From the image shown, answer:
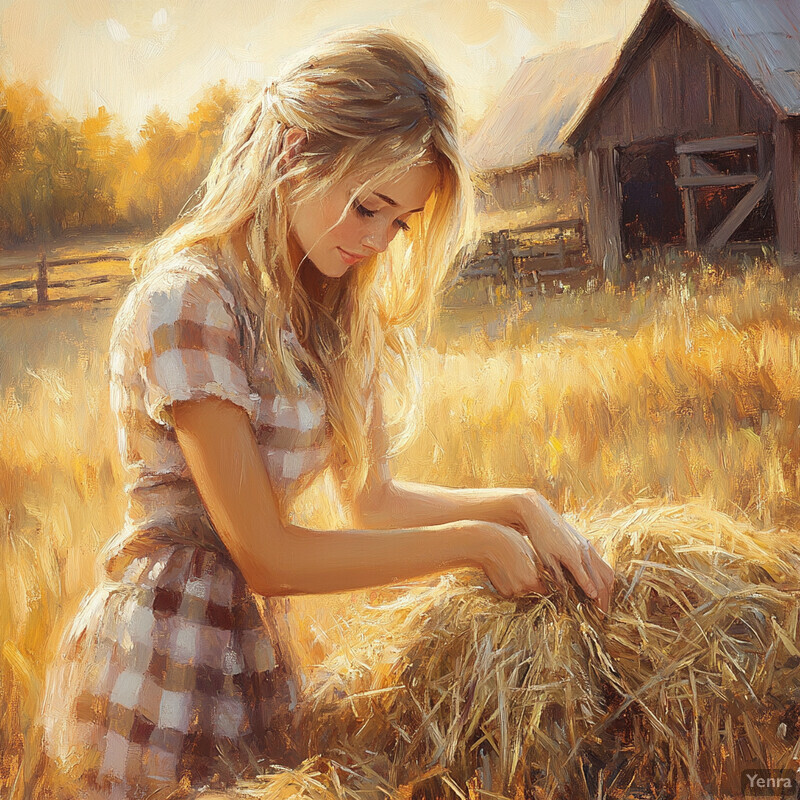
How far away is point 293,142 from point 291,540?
2.34ft

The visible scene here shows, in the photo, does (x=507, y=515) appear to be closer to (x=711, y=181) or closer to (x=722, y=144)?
(x=722, y=144)

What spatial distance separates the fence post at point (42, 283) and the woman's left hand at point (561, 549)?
52.2 inches

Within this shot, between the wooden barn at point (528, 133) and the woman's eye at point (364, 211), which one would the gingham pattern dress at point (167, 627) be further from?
the wooden barn at point (528, 133)

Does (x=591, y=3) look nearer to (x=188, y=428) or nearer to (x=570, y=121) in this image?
(x=570, y=121)

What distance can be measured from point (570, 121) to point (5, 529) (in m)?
2.59

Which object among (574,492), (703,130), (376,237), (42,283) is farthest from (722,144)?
(42,283)

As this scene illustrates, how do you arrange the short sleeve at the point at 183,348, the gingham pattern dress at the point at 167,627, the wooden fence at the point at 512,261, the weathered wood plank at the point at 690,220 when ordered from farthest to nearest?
1. the weathered wood plank at the point at 690,220
2. the wooden fence at the point at 512,261
3. the gingham pattern dress at the point at 167,627
4. the short sleeve at the point at 183,348

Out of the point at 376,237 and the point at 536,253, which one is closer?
the point at 376,237

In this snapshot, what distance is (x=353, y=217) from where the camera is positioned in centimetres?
146

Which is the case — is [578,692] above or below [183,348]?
below

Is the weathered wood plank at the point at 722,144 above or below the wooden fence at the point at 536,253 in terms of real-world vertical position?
above

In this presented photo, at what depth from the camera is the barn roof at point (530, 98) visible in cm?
209

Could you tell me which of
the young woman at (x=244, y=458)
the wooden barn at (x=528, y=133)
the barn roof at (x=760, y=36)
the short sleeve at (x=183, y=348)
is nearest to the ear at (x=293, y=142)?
the young woman at (x=244, y=458)

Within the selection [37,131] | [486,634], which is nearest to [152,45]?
[37,131]
